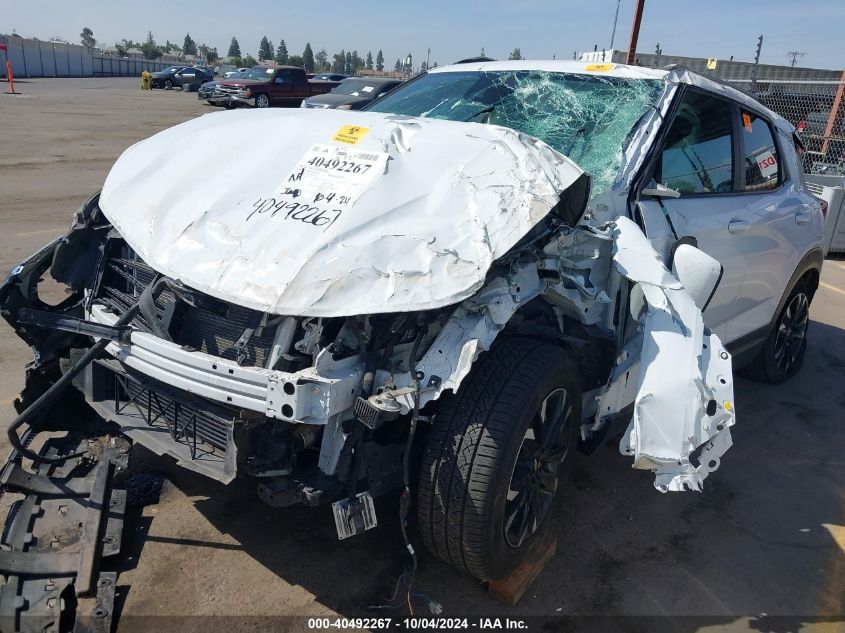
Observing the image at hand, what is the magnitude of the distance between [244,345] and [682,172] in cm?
244

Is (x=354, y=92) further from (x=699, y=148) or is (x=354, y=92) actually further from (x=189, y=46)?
(x=189, y=46)

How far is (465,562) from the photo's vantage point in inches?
100

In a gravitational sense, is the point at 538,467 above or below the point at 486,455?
below

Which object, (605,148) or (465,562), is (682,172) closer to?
(605,148)

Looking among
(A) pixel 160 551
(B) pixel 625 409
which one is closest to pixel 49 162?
(A) pixel 160 551

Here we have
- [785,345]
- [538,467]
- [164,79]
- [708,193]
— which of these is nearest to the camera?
[538,467]

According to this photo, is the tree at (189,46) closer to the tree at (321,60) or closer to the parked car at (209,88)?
the tree at (321,60)

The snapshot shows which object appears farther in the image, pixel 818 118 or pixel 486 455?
pixel 818 118

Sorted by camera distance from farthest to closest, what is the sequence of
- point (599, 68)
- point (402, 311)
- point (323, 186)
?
point (599, 68), point (323, 186), point (402, 311)

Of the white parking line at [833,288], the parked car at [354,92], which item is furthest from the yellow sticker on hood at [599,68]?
the parked car at [354,92]

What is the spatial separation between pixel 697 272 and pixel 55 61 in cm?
6083

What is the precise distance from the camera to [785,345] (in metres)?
5.25

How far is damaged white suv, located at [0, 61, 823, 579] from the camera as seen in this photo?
2.33 metres

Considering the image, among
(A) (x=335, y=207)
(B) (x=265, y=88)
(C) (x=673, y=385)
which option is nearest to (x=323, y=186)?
(A) (x=335, y=207)
